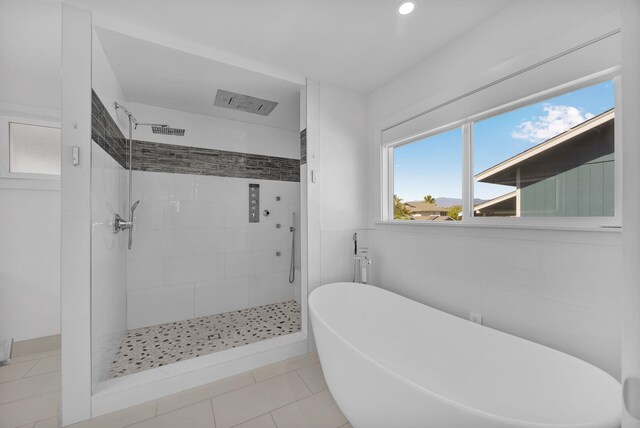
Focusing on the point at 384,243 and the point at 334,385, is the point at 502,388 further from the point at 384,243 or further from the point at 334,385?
the point at 384,243

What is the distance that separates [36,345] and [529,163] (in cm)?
409

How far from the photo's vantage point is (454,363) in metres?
1.56

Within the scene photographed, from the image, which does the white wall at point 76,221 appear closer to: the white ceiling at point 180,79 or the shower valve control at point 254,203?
the white ceiling at point 180,79

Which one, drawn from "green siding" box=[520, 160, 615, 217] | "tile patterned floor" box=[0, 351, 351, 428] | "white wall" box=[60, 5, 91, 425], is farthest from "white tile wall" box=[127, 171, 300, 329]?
"green siding" box=[520, 160, 615, 217]

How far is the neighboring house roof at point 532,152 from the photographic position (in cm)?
130

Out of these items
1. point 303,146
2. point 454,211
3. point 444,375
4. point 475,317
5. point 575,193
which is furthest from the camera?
point 303,146

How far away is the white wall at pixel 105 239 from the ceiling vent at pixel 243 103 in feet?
2.76

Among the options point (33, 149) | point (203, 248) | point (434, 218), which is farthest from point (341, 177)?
point (33, 149)

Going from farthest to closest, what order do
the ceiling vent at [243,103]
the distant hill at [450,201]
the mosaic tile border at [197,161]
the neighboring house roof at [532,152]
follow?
the ceiling vent at [243,103] < the mosaic tile border at [197,161] < the distant hill at [450,201] < the neighboring house roof at [532,152]

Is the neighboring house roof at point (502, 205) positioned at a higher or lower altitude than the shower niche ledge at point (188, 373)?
higher

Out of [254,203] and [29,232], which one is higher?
[254,203]

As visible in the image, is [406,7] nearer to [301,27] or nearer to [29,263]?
[301,27]

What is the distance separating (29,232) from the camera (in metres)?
2.25

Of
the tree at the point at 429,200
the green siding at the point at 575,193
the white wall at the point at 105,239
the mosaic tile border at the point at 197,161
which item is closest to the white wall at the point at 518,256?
the green siding at the point at 575,193
